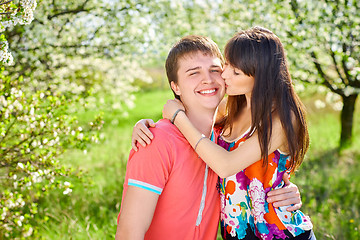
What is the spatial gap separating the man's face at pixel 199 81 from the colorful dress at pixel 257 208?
0.41 meters

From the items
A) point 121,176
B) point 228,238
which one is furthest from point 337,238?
point 121,176

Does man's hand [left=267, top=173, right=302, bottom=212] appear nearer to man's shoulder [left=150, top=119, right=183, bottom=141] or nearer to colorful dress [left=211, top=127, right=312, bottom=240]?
colorful dress [left=211, top=127, right=312, bottom=240]

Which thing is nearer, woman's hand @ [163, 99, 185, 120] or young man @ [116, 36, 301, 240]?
young man @ [116, 36, 301, 240]

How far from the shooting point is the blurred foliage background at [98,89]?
384 centimetres

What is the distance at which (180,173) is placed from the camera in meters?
2.62

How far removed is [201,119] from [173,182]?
636mm

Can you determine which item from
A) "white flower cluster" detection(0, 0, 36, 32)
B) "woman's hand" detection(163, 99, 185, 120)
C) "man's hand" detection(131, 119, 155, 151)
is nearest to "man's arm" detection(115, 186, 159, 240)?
"man's hand" detection(131, 119, 155, 151)

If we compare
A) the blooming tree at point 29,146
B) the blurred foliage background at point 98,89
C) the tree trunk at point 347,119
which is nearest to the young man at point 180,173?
the blurred foliage background at point 98,89

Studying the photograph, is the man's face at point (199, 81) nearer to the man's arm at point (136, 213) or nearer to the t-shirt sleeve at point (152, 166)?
the t-shirt sleeve at point (152, 166)

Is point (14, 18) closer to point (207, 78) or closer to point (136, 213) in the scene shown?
point (207, 78)

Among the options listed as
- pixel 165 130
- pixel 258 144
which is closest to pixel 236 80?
pixel 258 144

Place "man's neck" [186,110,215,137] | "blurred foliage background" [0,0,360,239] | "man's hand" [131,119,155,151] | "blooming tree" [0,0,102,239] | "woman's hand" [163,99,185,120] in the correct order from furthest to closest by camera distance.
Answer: "blurred foliage background" [0,0,360,239] < "blooming tree" [0,0,102,239] < "man's neck" [186,110,215,137] < "woman's hand" [163,99,185,120] < "man's hand" [131,119,155,151]

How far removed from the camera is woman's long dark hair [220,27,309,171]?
2.78m

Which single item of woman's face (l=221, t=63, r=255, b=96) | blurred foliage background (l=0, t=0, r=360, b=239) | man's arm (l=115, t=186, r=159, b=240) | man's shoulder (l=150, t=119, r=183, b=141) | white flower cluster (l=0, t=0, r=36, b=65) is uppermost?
white flower cluster (l=0, t=0, r=36, b=65)
